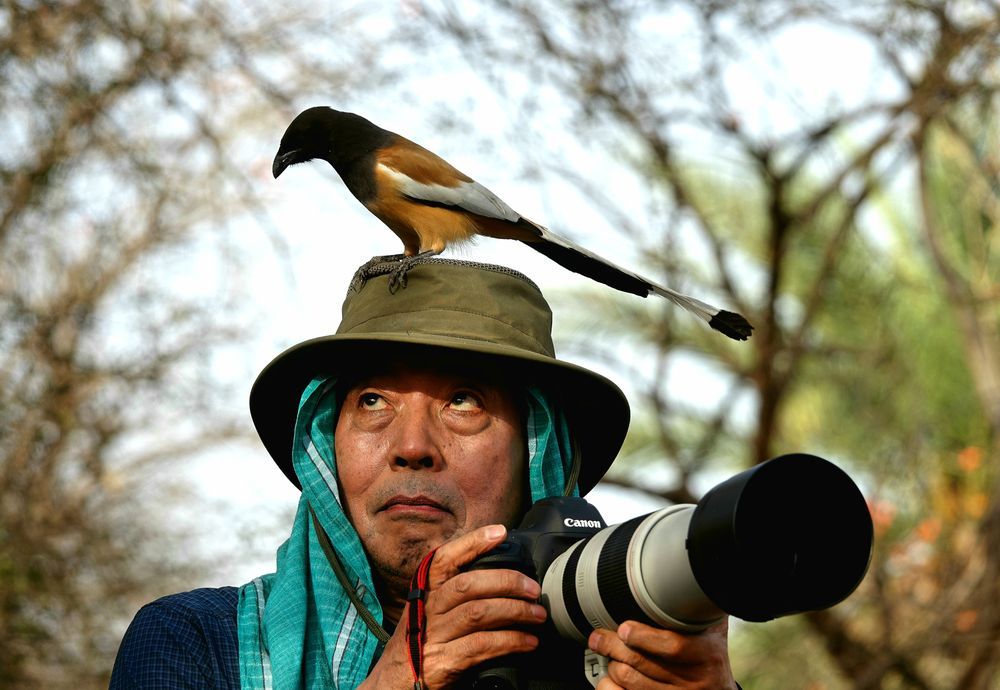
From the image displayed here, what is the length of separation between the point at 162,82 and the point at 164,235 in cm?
170

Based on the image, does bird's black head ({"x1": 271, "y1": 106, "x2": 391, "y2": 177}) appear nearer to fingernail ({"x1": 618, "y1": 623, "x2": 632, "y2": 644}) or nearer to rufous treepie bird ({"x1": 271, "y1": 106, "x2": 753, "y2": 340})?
rufous treepie bird ({"x1": 271, "y1": 106, "x2": 753, "y2": 340})

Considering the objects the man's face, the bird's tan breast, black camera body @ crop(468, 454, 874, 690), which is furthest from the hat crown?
black camera body @ crop(468, 454, 874, 690)

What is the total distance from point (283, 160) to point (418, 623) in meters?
1.30

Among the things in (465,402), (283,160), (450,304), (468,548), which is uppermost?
(283,160)

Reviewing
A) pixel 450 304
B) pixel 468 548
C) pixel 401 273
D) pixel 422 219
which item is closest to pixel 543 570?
pixel 468 548

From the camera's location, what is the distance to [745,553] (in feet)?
5.88

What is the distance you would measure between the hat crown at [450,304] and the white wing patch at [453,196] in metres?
0.22

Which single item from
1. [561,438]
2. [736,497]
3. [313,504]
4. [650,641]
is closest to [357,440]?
[313,504]

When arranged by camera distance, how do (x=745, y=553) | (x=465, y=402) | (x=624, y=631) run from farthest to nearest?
1. (x=465, y=402)
2. (x=624, y=631)
3. (x=745, y=553)

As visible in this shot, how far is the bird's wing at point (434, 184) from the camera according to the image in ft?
9.79

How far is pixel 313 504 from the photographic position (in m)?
2.61

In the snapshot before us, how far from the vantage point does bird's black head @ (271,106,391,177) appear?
306 centimetres

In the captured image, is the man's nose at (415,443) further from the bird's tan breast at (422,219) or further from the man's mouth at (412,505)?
the bird's tan breast at (422,219)

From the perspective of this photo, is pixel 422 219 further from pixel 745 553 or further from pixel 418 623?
pixel 745 553
